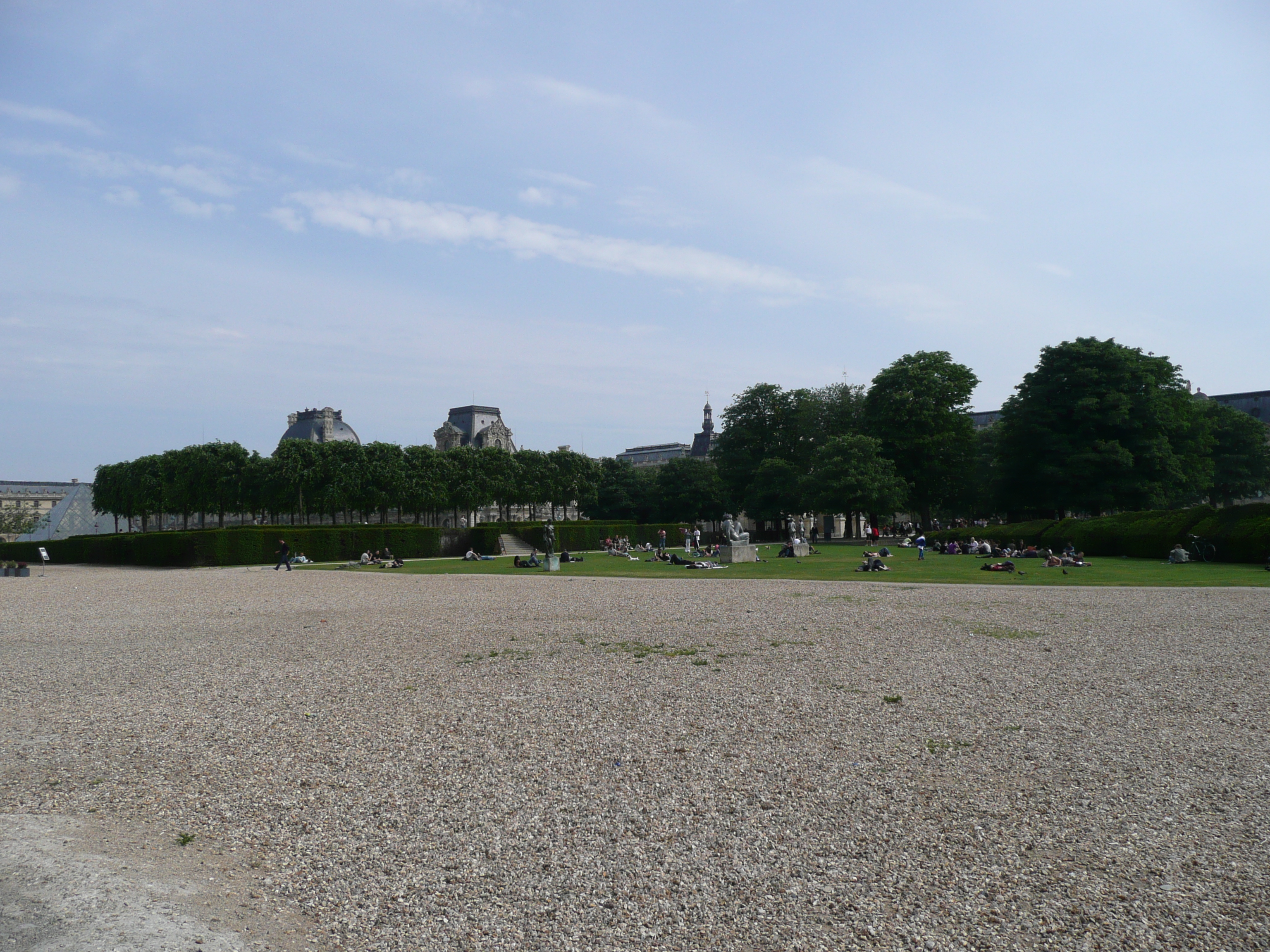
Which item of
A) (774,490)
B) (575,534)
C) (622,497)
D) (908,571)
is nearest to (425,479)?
(575,534)

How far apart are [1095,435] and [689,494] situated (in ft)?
141

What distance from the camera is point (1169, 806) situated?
6215 mm

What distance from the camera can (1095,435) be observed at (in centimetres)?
5344

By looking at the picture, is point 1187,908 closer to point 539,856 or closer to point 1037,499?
point 539,856

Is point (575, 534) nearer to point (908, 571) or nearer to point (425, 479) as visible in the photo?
point (425, 479)

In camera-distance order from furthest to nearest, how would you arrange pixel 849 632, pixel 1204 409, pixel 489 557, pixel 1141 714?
pixel 1204 409
pixel 489 557
pixel 849 632
pixel 1141 714

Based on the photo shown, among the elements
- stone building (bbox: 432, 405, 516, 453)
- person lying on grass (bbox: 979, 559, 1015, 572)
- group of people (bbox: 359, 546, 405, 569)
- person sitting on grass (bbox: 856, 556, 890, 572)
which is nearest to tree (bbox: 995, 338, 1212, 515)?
person lying on grass (bbox: 979, 559, 1015, 572)

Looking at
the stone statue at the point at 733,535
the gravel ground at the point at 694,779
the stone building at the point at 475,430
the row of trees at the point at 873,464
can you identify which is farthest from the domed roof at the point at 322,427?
the gravel ground at the point at 694,779

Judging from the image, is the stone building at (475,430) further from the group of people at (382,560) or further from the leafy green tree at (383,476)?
the group of people at (382,560)

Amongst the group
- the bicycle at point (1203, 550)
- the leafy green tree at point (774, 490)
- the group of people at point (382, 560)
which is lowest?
the group of people at point (382, 560)

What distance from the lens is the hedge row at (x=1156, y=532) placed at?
3180cm

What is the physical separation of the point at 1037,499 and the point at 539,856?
57.1m

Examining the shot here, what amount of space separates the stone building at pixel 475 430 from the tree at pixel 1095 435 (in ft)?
264

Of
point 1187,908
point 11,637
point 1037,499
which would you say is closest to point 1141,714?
point 1187,908
